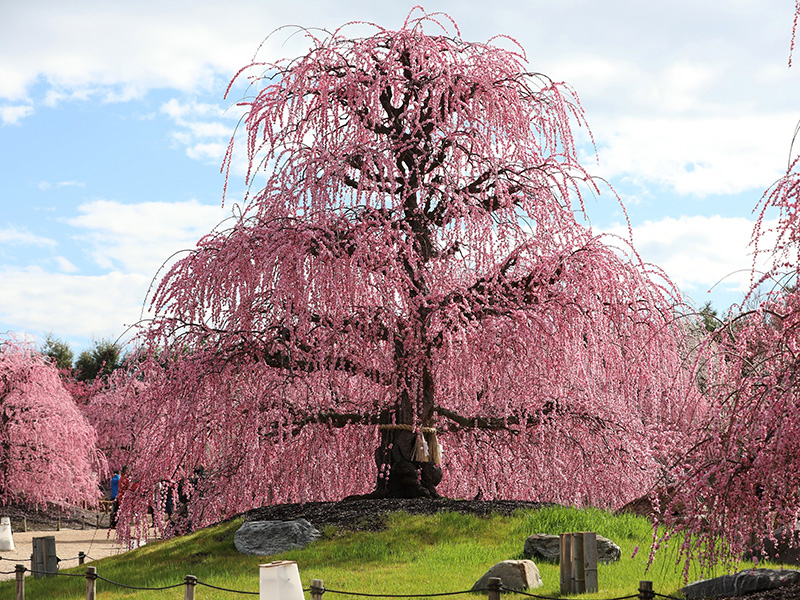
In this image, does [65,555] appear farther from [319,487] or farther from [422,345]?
[422,345]

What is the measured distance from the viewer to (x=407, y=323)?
1070cm

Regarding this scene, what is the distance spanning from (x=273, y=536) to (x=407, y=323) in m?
2.94

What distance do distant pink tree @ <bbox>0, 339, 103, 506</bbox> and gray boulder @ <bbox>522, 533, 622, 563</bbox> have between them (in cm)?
1805

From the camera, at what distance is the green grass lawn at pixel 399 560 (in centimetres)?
808

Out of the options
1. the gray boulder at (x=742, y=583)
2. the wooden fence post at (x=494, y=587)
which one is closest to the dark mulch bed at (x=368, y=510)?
the gray boulder at (x=742, y=583)

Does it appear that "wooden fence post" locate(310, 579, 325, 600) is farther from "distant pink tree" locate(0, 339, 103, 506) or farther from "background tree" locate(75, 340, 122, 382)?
"background tree" locate(75, 340, 122, 382)

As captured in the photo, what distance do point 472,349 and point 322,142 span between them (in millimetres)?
3505

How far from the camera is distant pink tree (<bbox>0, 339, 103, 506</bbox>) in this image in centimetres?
2339

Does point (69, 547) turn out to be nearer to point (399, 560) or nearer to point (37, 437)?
point (37, 437)

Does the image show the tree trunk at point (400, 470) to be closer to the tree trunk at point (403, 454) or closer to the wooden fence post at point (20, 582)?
the tree trunk at point (403, 454)

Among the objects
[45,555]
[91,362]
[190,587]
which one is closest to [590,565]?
[190,587]

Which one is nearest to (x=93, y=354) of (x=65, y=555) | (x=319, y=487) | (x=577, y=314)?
(x=65, y=555)

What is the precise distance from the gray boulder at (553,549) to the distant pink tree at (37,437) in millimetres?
18050

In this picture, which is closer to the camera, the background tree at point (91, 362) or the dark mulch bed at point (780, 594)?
the dark mulch bed at point (780, 594)
